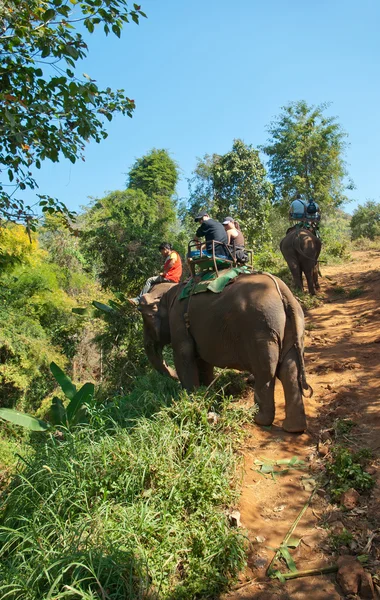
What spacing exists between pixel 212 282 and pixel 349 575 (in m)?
3.51

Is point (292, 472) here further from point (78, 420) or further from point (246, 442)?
point (78, 420)

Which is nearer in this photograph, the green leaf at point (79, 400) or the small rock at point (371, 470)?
the small rock at point (371, 470)

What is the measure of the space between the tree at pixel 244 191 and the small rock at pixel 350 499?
1468cm

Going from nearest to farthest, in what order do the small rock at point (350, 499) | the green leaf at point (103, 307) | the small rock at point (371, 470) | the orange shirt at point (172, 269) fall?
the small rock at point (350, 499), the small rock at point (371, 470), the orange shirt at point (172, 269), the green leaf at point (103, 307)

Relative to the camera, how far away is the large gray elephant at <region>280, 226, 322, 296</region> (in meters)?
11.9

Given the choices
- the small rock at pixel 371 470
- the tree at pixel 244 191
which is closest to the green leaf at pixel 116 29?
the small rock at pixel 371 470

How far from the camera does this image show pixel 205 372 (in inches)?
270

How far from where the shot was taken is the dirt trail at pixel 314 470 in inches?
137

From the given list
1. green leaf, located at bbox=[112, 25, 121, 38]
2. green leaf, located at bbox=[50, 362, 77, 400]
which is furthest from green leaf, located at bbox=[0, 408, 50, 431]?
green leaf, located at bbox=[112, 25, 121, 38]

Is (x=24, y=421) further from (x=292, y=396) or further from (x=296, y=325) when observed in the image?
(x=296, y=325)

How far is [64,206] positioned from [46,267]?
11310mm

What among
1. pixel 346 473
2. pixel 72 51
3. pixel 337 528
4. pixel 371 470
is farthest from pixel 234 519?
pixel 72 51

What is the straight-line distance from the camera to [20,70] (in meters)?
5.14

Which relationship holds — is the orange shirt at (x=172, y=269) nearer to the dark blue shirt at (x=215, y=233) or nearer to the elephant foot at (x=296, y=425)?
the dark blue shirt at (x=215, y=233)
